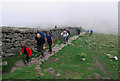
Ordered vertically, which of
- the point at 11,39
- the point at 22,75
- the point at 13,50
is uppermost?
the point at 11,39

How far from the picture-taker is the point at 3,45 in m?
9.67

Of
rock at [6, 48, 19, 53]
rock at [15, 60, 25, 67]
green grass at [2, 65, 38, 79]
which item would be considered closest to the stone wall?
rock at [6, 48, 19, 53]

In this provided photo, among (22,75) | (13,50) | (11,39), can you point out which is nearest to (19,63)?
(13,50)

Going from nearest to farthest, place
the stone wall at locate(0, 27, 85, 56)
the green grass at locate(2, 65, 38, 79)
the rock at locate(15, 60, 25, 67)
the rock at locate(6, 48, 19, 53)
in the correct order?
the green grass at locate(2, 65, 38, 79) → the rock at locate(15, 60, 25, 67) → the stone wall at locate(0, 27, 85, 56) → the rock at locate(6, 48, 19, 53)

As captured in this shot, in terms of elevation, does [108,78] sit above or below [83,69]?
below

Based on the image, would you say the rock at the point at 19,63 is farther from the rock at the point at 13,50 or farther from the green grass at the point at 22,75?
the green grass at the point at 22,75

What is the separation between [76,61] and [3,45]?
7.16 m

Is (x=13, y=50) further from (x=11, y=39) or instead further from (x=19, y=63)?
(x=19, y=63)

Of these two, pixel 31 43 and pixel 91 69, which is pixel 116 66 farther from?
pixel 31 43

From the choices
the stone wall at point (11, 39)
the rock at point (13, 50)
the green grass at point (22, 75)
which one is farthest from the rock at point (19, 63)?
the green grass at point (22, 75)

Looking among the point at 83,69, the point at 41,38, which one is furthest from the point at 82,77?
the point at 41,38

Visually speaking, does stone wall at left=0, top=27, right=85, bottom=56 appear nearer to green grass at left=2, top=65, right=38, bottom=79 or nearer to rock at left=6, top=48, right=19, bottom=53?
rock at left=6, top=48, right=19, bottom=53

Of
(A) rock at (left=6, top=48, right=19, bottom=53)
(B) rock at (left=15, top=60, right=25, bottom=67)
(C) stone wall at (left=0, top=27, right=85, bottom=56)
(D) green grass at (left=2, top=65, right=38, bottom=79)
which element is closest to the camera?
(D) green grass at (left=2, top=65, right=38, bottom=79)

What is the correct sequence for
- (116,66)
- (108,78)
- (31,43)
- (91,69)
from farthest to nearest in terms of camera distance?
(31,43)
(116,66)
(91,69)
(108,78)
